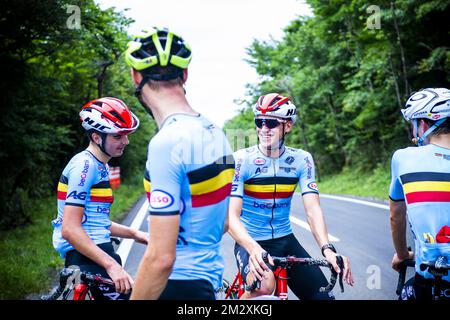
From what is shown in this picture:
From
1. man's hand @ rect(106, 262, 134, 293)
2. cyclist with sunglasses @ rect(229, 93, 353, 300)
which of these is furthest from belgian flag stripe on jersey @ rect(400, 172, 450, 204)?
→ man's hand @ rect(106, 262, 134, 293)

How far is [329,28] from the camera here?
2603 centimetres

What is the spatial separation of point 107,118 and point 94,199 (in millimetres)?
666

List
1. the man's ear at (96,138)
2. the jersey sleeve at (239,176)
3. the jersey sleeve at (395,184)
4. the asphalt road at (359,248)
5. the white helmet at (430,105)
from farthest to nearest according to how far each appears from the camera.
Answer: the asphalt road at (359,248) < the jersey sleeve at (239,176) < the man's ear at (96,138) < the jersey sleeve at (395,184) < the white helmet at (430,105)

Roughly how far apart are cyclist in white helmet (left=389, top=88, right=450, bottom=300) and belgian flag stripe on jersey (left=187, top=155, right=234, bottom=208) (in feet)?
4.41

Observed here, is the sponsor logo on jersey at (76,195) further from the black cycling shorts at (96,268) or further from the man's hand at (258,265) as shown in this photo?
the man's hand at (258,265)

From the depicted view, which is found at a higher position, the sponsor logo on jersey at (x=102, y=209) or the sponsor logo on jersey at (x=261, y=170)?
the sponsor logo on jersey at (x=261, y=170)

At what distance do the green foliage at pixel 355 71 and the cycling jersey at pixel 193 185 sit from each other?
15259 mm

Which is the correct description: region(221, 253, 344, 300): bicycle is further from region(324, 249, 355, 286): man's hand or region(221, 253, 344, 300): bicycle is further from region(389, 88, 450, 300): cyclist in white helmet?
region(389, 88, 450, 300): cyclist in white helmet

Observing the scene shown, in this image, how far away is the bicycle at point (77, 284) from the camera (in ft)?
8.15

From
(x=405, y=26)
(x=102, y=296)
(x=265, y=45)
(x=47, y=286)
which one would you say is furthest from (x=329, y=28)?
(x=102, y=296)

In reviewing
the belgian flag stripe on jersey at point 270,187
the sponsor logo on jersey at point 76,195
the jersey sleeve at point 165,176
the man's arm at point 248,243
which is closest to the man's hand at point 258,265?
the man's arm at point 248,243

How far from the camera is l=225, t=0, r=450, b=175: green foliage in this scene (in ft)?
56.4

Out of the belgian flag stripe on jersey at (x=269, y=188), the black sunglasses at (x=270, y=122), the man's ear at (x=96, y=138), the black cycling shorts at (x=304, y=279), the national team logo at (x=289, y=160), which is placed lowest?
the black cycling shorts at (x=304, y=279)
